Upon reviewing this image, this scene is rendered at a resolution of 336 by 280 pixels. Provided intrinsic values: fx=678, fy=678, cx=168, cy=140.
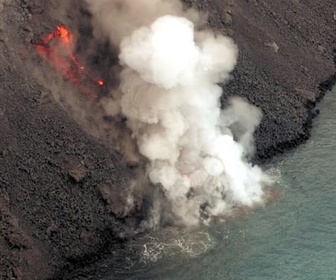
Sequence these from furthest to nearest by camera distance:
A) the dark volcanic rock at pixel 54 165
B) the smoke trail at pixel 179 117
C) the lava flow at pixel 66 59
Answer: the lava flow at pixel 66 59 < the smoke trail at pixel 179 117 < the dark volcanic rock at pixel 54 165

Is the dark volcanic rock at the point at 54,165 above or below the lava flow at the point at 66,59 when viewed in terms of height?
below

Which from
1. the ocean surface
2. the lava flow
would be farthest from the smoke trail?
the lava flow

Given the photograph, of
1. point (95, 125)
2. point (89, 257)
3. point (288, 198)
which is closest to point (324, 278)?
point (288, 198)

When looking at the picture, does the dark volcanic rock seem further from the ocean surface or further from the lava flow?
the ocean surface

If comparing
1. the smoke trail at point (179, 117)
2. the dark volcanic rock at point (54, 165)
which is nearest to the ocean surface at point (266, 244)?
the smoke trail at point (179, 117)

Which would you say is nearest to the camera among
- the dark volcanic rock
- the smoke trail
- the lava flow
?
the dark volcanic rock

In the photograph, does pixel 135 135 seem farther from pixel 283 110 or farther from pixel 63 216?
pixel 283 110

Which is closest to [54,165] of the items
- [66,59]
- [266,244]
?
[66,59]

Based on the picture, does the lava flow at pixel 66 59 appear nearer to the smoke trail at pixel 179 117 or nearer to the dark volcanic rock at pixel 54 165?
the dark volcanic rock at pixel 54 165
